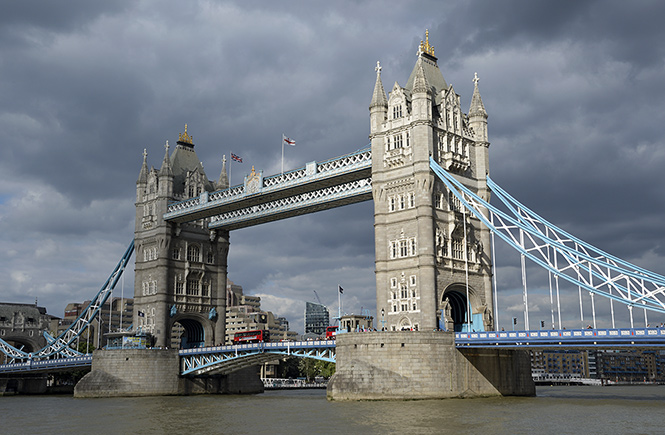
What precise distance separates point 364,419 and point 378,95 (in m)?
33.7

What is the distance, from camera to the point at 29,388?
340 ft

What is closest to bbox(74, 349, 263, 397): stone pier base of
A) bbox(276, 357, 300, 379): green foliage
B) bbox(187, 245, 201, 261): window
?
bbox(187, 245, 201, 261): window

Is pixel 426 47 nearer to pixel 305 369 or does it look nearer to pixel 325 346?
pixel 325 346

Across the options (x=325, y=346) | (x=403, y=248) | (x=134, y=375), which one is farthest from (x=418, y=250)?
(x=134, y=375)

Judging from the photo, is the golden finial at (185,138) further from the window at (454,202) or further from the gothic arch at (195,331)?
the window at (454,202)

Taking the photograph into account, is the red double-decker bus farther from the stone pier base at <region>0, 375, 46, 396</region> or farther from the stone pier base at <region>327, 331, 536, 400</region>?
the stone pier base at <region>0, 375, 46, 396</region>

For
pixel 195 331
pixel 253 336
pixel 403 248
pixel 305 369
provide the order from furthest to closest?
1. pixel 305 369
2. pixel 195 331
3. pixel 253 336
4. pixel 403 248

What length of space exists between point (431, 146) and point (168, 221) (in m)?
Result: 38.2

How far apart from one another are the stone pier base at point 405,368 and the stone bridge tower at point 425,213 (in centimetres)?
333

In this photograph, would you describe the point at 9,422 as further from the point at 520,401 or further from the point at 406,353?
the point at 520,401

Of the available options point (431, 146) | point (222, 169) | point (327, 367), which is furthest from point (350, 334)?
point (327, 367)

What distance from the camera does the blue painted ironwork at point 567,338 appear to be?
47.5 metres

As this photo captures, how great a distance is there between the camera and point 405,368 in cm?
5494

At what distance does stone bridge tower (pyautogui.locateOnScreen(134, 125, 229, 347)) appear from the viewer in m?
87.4
